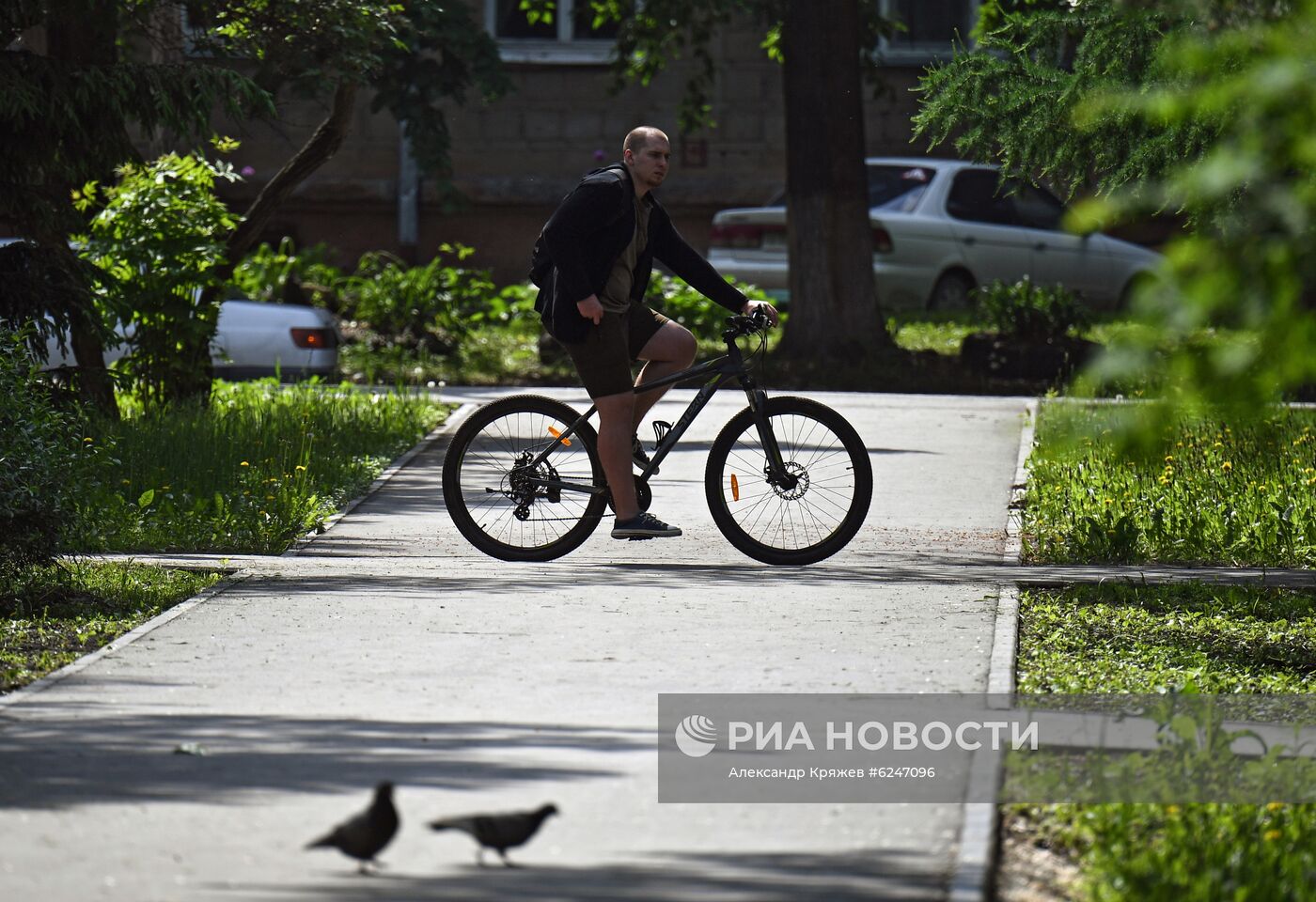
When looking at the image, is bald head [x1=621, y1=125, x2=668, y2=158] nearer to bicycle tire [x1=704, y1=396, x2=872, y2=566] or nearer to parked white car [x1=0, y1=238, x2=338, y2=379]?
bicycle tire [x1=704, y1=396, x2=872, y2=566]

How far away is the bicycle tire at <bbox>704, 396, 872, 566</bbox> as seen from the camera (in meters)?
9.07

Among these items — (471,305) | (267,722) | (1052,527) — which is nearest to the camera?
(267,722)

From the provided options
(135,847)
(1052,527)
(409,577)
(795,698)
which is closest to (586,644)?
(795,698)

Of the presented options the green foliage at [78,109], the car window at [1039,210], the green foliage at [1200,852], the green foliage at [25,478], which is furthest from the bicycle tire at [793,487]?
the car window at [1039,210]

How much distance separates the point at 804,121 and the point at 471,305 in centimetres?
430

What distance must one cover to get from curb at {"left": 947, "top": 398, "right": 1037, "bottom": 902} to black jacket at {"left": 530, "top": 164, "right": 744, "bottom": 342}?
2.05m

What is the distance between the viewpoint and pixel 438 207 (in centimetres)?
2675

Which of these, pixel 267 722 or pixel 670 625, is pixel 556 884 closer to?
pixel 267 722

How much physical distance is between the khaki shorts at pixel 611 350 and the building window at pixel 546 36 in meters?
17.9

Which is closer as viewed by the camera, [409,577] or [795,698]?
[795,698]

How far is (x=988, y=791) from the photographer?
5.25 metres

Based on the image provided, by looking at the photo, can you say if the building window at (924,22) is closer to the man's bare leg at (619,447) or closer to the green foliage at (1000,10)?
the green foliage at (1000,10)

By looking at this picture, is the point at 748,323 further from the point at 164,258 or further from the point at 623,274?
the point at 164,258

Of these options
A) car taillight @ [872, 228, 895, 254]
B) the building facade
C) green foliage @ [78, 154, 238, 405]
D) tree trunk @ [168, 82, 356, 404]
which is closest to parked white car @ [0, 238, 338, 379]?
tree trunk @ [168, 82, 356, 404]
